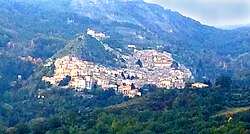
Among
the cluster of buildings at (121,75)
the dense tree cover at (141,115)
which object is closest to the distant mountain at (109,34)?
the cluster of buildings at (121,75)

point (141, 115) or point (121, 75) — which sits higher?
point (121, 75)

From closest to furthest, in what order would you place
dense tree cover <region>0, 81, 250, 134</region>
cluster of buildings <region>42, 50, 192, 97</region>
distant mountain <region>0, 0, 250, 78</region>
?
dense tree cover <region>0, 81, 250, 134</region>
cluster of buildings <region>42, 50, 192, 97</region>
distant mountain <region>0, 0, 250, 78</region>

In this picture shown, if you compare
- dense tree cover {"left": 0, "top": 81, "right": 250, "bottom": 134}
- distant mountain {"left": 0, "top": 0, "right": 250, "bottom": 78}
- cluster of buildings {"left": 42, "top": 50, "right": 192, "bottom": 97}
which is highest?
distant mountain {"left": 0, "top": 0, "right": 250, "bottom": 78}

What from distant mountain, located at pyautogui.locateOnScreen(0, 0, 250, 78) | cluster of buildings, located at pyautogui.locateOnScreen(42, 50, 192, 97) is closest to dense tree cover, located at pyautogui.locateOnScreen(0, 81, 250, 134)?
cluster of buildings, located at pyautogui.locateOnScreen(42, 50, 192, 97)

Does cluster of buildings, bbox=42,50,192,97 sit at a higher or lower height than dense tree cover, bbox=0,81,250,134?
higher

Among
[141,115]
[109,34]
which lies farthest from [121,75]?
[109,34]

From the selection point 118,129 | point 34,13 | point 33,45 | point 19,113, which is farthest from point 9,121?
point 34,13

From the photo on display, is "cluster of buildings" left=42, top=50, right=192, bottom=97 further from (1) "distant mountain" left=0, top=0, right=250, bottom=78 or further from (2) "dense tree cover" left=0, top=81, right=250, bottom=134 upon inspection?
(1) "distant mountain" left=0, top=0, right=250, bottom=78

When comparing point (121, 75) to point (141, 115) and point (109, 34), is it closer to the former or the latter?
point (141, 115)

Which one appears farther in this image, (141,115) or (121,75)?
(121,75)
